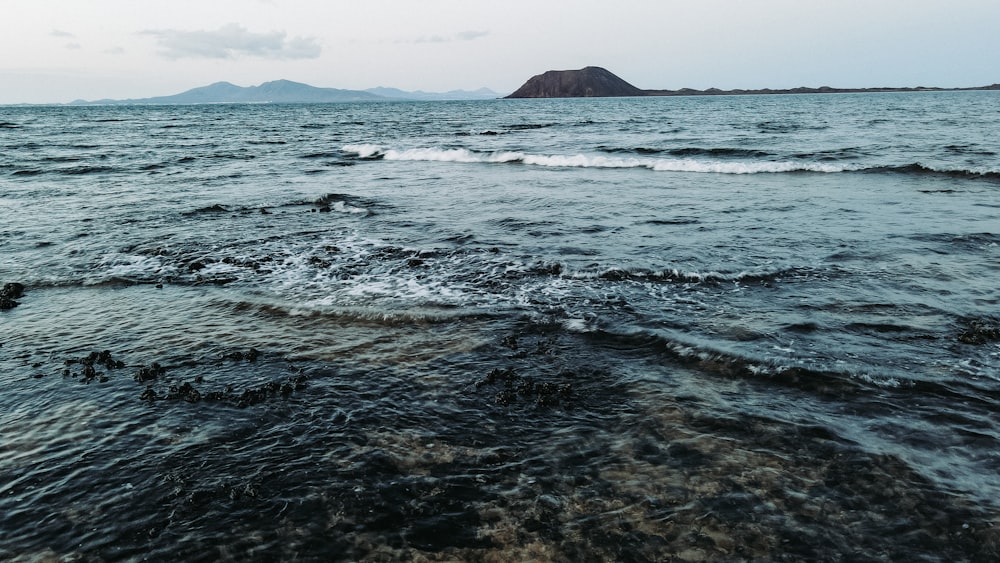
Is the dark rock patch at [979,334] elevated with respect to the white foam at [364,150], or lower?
lower

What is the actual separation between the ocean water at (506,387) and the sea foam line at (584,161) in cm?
1012

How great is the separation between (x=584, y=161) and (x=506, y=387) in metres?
26.4

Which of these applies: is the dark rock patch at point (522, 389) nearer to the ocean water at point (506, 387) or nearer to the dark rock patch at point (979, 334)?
the ocean water at point (506, 387)

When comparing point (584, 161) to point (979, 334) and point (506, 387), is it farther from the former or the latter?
point (506, 387)

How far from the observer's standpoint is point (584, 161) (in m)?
31.7

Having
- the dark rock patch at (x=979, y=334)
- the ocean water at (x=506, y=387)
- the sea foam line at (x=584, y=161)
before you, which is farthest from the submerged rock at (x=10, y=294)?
the sea foam line at (x=584, y=161)

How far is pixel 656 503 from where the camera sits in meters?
4.82

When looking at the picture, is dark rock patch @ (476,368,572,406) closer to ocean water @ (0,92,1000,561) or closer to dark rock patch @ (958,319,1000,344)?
ocean water @ (0,92,1000,561)

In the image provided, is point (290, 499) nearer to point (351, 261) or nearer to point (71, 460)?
point (71, 460)

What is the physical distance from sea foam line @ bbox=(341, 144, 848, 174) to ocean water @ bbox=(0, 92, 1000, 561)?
1012 centimetres

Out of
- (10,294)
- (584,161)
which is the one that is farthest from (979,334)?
(584,161)

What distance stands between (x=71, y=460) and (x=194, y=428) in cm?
109

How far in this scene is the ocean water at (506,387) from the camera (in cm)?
461

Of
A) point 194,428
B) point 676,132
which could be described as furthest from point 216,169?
point 676,132
